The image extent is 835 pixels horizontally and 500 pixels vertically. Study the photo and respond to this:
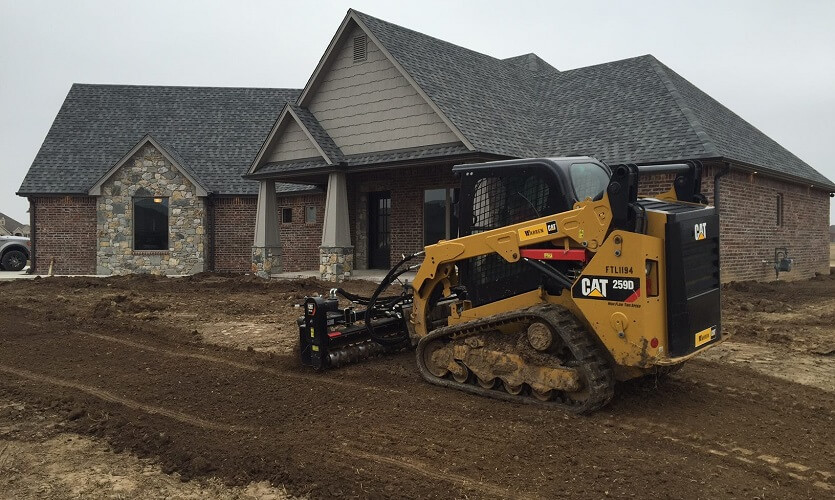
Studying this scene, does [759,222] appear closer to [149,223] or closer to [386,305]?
[386,305]

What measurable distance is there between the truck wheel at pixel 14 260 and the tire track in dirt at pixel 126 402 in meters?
21.2

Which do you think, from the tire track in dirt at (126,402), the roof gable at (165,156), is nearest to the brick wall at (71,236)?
the roof gable at (165,156)

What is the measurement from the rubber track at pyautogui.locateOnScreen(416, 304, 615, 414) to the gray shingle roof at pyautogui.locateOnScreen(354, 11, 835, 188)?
9593 mm

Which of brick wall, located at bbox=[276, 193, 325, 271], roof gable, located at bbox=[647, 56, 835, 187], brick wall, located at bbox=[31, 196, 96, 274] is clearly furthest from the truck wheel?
roof gable, located at bbox=[647, 56, 835, 187]

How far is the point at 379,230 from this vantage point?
20.3 meters

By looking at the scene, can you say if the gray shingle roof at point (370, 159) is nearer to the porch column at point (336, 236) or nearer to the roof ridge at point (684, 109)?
the porch column at point (336, 236)

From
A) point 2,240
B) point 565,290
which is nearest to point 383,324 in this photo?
point 565,290

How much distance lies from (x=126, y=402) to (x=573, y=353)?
14.1 feet

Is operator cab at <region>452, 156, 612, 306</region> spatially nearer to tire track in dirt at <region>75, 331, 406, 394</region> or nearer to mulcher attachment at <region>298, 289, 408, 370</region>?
tire track in dirt at <region>75, 331, 406, 394</region>

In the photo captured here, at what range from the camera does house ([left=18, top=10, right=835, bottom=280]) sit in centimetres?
1661

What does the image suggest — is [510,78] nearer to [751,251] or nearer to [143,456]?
[751,251]

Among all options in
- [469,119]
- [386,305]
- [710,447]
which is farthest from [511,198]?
[469,119]

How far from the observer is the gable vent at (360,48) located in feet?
58.2

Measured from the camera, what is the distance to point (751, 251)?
57.3 ft
